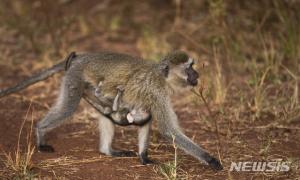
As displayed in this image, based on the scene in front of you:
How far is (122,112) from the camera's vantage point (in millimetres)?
6949

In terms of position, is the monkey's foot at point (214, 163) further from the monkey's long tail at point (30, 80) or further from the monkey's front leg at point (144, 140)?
the monkey's long tail at point (30, 80)

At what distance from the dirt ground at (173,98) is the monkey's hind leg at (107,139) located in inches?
5.0

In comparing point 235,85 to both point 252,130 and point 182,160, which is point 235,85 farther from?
point 182,160

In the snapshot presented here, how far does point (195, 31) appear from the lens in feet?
38.9

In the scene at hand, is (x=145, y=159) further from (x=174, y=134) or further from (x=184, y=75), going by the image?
(x=184, y=75)

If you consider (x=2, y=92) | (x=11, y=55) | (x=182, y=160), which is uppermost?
(x=11, y=55)

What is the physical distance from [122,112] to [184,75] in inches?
29.4

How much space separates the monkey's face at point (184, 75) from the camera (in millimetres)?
6734

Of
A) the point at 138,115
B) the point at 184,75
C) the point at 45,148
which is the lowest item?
the point at 45,148

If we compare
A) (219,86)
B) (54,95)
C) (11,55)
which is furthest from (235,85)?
(11,55)

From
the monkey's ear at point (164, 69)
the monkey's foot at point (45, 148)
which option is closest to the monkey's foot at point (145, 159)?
the monkey's ear at point (164, 69)

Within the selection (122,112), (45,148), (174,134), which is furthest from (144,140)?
(45,148)

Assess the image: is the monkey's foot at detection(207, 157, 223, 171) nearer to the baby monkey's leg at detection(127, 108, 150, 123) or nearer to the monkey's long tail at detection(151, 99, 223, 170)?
the monkey's long tail at detection(151, 99, 223, 170)

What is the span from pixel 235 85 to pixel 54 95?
2470mm
